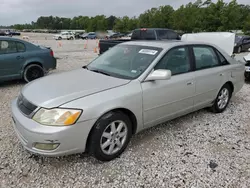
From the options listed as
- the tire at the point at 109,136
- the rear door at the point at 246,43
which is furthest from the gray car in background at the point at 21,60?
the rear door at the point at 246,43

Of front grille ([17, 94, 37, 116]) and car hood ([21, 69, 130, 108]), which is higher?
car hood ([21, 69, 130, 108])

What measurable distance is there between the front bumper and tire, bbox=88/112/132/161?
0.11 metres

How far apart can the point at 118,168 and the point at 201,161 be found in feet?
3.60

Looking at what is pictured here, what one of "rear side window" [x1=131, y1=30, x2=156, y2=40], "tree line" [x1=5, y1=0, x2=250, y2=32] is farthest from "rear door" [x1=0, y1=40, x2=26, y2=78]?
"tree line" [x1=5, y1=0, x2=250, y2=32]

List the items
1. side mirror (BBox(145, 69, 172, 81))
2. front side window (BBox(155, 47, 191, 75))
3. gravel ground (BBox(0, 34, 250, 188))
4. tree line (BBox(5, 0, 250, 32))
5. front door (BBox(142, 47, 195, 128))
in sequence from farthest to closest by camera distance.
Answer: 1. tree line (BBox(5, 0, 250, 32))
2. front side window (BBox(155, 47, 191, 75))
3. front door (BBox(142, 47, 195, 128))
4. side mirror (BBox(145, 69, 172, 81))
5. gravel ground (BBox(0, 34, 250, 188))

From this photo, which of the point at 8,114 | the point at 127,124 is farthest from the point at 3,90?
the point at 127,124

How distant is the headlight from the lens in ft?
7.29

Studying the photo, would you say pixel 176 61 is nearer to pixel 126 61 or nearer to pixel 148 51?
pixel 148 51

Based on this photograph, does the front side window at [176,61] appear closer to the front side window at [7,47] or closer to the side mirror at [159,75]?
the side mirror at [159,75]

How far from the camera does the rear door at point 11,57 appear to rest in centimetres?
561

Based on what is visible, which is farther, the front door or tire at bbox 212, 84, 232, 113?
tire at bbox 212, 84, 232, 113

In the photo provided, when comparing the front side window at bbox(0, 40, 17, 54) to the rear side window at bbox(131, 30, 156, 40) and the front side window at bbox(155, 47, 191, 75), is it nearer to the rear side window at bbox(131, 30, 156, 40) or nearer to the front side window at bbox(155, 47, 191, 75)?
the front side window at bbox(155, 47, 191, 75)

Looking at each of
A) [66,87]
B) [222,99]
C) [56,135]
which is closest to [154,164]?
[56,135]

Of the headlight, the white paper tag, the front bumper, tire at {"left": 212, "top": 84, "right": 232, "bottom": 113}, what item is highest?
the white paper tag
